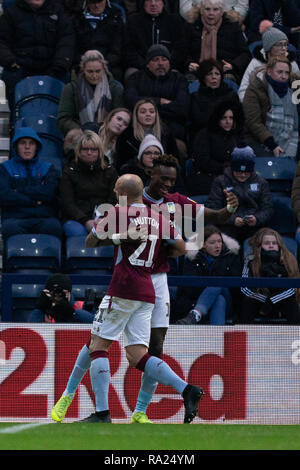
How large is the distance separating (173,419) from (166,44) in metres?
5.50

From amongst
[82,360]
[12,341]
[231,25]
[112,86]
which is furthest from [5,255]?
[231,25]

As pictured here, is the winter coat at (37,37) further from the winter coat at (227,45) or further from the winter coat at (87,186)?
the winter coat at (87,186)

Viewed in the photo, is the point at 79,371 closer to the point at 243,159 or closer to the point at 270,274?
the point at 270,274

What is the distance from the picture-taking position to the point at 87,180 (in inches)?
506

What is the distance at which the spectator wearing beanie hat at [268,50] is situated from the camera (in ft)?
45.5

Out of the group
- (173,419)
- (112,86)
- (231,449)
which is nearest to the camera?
(231,449)

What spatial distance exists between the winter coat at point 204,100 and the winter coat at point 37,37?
5.49ft

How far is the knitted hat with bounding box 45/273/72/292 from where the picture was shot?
1080 centimetres

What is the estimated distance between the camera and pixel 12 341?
10992 millimetres

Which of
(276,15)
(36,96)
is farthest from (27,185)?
(276,15)

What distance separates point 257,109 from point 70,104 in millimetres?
2165

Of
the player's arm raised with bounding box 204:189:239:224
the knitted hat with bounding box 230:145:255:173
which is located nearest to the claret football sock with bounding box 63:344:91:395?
the player's arm raised with bounding box 204:189:239:224

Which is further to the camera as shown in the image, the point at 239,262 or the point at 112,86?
the point at 112,86

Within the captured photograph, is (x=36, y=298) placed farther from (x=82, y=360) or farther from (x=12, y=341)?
(x=82, y=360)
